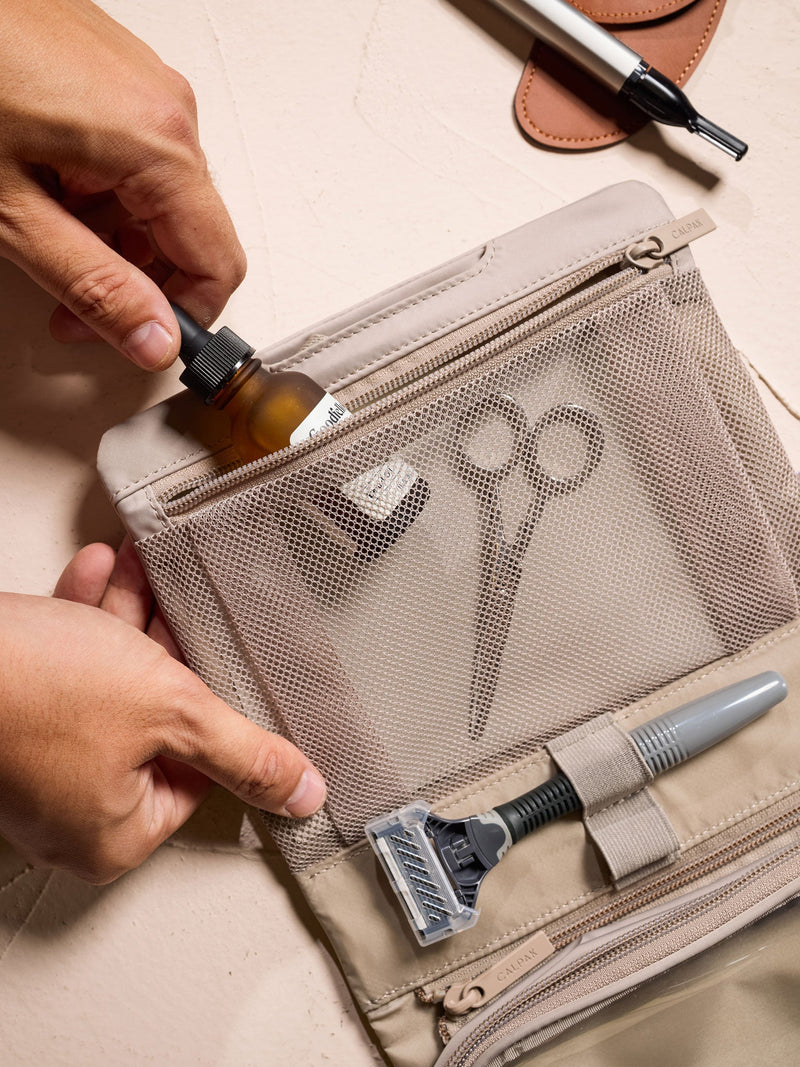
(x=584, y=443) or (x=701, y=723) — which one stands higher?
(x=584, y=443)

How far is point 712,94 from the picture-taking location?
32.5 inches

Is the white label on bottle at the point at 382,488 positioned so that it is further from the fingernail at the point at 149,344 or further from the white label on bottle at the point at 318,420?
the fingernail at the point at 149,344

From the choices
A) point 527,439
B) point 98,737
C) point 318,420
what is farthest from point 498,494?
point 98,737

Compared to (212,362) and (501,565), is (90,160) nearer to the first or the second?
(212,362)

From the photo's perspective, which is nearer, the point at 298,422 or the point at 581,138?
the point at 298,422

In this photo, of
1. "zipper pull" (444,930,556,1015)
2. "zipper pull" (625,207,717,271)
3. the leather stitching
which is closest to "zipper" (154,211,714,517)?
"zipper pull" (625,207,717,271)

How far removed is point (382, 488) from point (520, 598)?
0.15 meters

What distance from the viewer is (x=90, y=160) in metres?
0.62

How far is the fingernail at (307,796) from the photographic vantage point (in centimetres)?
63

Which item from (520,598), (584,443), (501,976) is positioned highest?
(584,443)

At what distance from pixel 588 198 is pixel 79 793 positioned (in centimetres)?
64

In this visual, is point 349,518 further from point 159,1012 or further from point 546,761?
point 159,1012

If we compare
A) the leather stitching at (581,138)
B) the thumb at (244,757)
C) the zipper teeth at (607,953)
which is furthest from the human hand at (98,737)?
the leather stitching at (581,138)

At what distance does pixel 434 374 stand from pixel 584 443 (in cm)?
14
